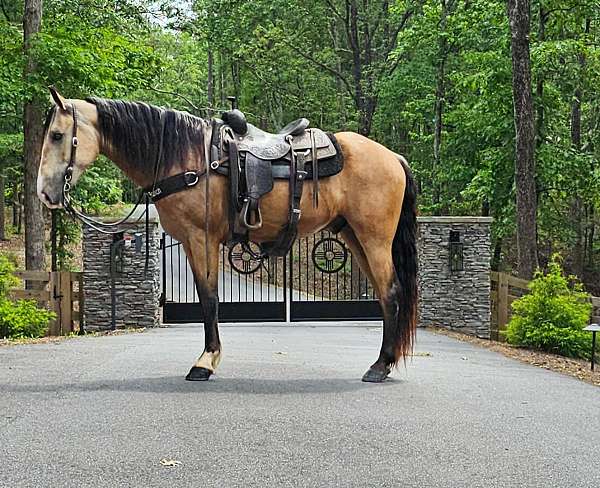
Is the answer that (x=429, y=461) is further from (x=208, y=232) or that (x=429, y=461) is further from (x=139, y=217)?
(x=139, y=217)

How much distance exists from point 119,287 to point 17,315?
6.95ft

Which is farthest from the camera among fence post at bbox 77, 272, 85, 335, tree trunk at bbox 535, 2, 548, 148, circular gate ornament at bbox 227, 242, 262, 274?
tree trunk at bbox 535, 2, 548, 148

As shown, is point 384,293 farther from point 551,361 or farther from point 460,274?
point 460,274

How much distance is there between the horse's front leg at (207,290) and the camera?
6.47 metres

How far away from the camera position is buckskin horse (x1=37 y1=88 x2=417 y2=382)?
20.5 feet

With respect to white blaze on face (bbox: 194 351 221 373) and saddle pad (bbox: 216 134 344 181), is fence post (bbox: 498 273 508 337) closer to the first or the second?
saddle pad (bbox: 216 134 344 181)

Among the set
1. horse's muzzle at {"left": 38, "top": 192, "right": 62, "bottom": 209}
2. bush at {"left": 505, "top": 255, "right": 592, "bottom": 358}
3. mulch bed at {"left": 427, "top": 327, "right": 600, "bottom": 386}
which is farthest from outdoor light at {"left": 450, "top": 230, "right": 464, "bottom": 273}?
horse's muzzle at {"left": 38, "top": 192, "right": 62, "bottom": 209}

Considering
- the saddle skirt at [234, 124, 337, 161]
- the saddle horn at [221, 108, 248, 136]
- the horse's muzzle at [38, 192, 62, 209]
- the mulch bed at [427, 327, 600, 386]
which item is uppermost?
the saddle horn at [221, 108, 248, 136]

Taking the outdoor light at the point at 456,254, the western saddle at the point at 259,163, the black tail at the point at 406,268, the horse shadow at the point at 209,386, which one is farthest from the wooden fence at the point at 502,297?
the western saddle at the point at 259,163

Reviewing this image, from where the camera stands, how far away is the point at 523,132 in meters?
13.5

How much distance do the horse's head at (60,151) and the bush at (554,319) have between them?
712cm

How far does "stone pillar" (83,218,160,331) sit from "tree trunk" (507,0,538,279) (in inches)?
235

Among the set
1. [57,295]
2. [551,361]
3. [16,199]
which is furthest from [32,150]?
[16,199]

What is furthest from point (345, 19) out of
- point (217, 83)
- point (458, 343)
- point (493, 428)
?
point (493, 428)
